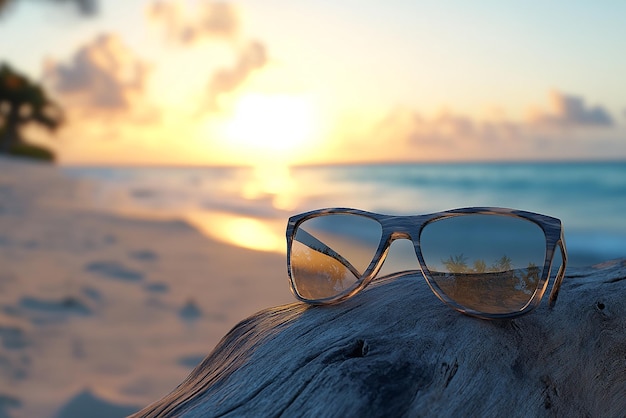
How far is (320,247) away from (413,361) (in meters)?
0.66

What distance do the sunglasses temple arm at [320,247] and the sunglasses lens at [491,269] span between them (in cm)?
27

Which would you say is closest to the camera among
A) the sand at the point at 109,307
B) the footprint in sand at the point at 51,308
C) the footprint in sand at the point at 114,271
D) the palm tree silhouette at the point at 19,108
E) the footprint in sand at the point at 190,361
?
the sand at the point at 109,307

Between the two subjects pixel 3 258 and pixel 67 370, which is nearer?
pixel 67 370

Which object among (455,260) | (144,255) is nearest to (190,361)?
(455,260)

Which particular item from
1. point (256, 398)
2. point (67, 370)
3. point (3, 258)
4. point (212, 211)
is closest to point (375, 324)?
point (256, 398)

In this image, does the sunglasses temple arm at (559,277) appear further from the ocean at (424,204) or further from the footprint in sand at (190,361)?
the ocean at (424,204)

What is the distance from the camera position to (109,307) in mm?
4992

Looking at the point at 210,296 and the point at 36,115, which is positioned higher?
the point at 36,115

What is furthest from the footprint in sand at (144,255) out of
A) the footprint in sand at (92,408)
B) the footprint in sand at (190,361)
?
the footprint in sand at (92,408)

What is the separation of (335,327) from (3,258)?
5875 mm

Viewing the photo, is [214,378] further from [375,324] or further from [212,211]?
[212,211]

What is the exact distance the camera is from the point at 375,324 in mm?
1637

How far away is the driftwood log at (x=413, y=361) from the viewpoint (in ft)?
4.59

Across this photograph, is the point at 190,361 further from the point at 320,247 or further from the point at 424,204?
the point at 424,204
